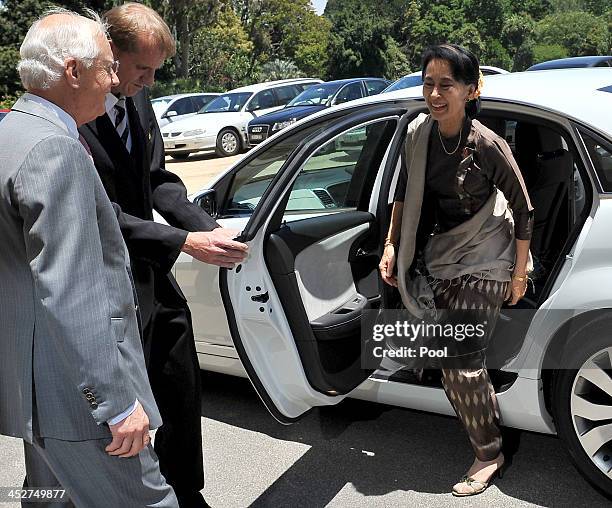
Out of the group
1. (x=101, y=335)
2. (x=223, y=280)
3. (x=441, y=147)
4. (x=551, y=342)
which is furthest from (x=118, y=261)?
(x=551, y=342)

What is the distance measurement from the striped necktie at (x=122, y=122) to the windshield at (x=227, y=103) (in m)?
14.7

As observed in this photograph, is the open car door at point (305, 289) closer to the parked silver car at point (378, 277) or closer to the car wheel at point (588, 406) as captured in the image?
the parked silver car at point (378, 277)

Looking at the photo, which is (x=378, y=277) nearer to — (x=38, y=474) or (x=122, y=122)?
(x=122, y=122)

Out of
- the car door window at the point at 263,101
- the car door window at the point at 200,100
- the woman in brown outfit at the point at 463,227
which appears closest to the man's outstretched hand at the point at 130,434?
the woman in brown outfit at the point at 463,227

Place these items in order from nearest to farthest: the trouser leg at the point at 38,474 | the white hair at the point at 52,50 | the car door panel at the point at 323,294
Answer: the white hair at the point at 52,50
the trouser leg at the point at 38,474
the car door panel at the point at 323,294

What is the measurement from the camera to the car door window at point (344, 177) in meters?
3.56

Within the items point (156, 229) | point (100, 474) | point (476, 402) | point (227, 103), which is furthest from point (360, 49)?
point (100, 474)

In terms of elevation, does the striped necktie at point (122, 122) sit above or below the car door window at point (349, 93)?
above

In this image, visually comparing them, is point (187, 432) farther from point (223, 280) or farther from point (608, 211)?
point (608, 211)

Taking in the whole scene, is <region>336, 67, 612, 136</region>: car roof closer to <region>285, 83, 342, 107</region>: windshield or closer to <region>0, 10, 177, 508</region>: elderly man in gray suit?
<region>0, 10, 177, 508</region>: elderly man in gray suit

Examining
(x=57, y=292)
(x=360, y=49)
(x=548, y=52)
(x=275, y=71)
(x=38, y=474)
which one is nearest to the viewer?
(x=57, y=292)

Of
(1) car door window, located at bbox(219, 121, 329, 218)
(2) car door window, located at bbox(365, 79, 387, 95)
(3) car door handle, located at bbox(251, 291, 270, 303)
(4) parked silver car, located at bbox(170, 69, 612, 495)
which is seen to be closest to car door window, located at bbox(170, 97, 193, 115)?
(2) car door window, located at bbox(365, 79, 387, 95)

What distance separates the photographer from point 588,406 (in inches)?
104

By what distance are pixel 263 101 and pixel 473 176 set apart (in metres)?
15.0
